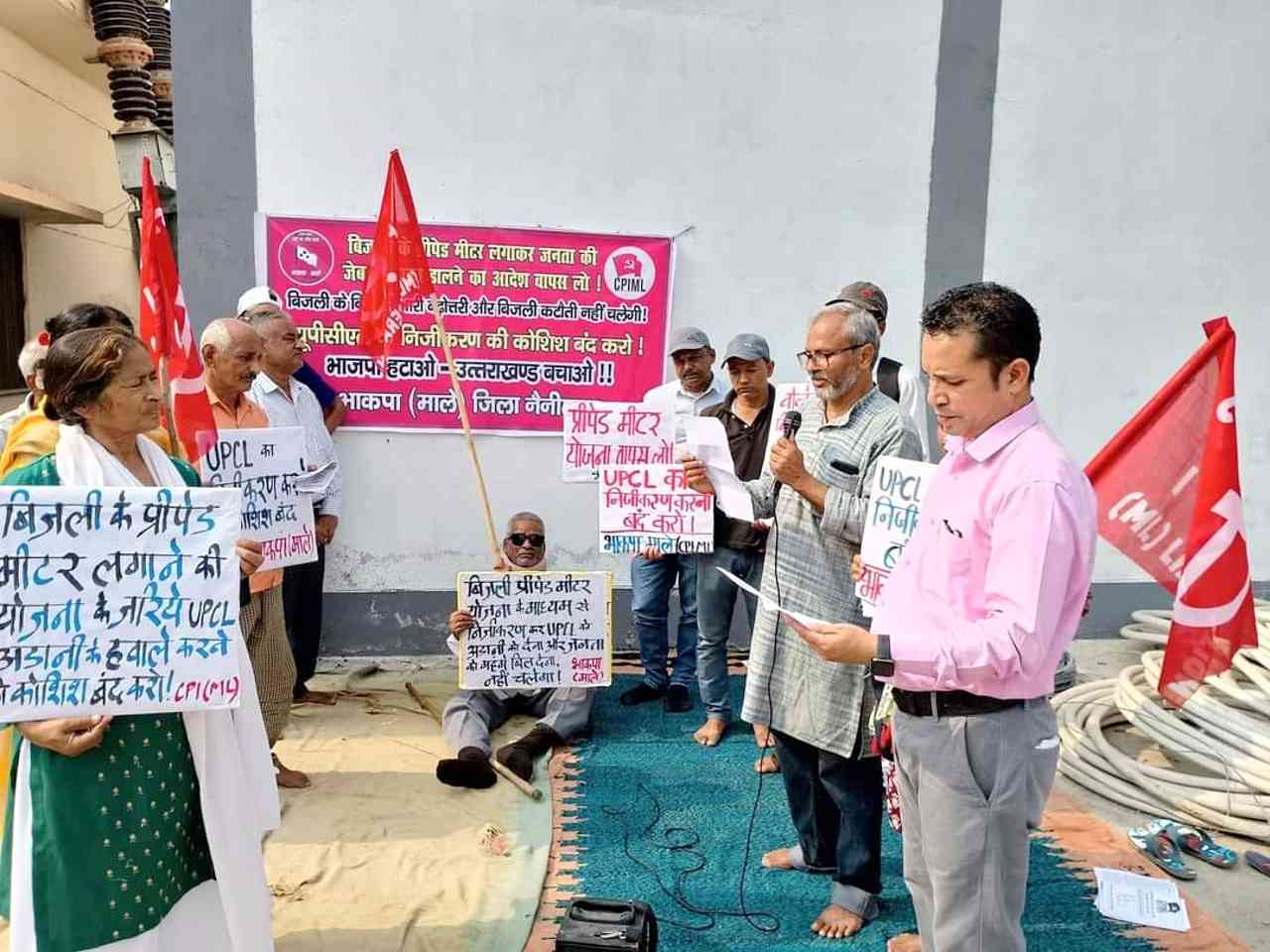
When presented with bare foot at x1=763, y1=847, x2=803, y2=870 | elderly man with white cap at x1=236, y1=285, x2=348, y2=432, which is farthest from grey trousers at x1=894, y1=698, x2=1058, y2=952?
elderly man with white cap at x1=236, y1=285, x2=348, y2=432

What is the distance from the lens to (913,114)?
6.11 m

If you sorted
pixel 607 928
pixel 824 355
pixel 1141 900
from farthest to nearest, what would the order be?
pixel 1141 900 < pixel 824 355 < pixel 607 928

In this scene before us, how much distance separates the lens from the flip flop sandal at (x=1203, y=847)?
3.83 metres

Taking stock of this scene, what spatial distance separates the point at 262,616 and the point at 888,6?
5205 mm

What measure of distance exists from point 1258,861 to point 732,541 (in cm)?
258

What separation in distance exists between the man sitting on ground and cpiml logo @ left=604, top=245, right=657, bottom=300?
1.80 m

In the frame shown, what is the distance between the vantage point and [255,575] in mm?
3879

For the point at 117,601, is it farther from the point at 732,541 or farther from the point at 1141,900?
the point at 1141,900

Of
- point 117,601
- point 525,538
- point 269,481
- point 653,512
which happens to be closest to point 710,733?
point 653,512

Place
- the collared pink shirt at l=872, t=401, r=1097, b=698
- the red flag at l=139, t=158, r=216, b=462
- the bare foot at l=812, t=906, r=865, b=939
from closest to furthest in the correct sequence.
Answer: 1. the collared pink shirt at l=872, t=401, r=1097, b=698
2. the bare foot at l=812, t=906, r=865, b=939
3. the red flag at l=139, t=158, r=216, b=462

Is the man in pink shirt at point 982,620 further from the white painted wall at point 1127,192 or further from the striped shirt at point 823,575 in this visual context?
the white painted wall at point 1127,192

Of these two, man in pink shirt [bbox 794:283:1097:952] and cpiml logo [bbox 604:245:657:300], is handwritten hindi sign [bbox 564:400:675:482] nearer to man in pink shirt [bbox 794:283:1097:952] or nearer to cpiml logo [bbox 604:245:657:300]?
cpiml logo [bbox 604:245:657:300]

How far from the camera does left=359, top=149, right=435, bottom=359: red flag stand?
16.2 ft

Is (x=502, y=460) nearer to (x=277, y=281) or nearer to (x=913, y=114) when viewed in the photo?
(x=277, y=281)
